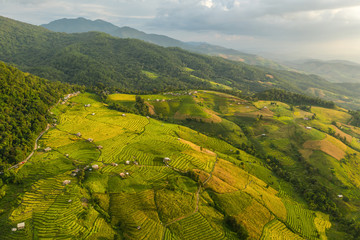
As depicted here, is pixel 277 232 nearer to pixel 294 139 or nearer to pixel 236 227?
pixel 236 227

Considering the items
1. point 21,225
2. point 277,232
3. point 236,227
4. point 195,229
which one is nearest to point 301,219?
point 277,232

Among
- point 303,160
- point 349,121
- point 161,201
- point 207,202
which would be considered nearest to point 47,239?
point 161,201

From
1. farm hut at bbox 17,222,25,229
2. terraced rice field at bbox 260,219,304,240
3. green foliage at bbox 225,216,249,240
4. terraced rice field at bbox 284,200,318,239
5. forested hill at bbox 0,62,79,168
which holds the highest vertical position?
forested hill at bbox 0,62,79,168

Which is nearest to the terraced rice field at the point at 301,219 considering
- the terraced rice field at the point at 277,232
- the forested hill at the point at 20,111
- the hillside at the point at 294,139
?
the terraced rice field at the point at 277,232

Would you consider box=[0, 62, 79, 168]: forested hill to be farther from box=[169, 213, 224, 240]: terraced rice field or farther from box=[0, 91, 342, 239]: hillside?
box=[169, 213, 224, 240]: terraced rice field

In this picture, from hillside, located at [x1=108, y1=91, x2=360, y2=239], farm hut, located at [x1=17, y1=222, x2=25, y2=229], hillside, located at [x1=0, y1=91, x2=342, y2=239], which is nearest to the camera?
farm hut, located at [x1=17, y1=222, x2=25, y2=229]

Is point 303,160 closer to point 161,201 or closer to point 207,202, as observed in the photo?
point 207,202

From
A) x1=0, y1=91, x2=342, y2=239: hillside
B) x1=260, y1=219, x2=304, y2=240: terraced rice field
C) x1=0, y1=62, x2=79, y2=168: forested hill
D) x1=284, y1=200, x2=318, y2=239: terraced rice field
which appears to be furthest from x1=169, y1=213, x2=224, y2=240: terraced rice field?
x1=0, y1=62, x2=79, y2=168: forested hill
